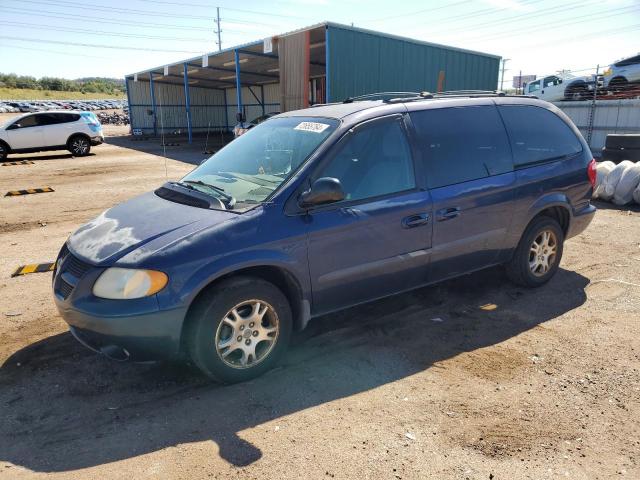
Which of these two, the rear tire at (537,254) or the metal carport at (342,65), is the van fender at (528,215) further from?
the metal carport at (342,65)

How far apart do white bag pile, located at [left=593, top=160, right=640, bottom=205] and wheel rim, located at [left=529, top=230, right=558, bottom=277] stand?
4.66m

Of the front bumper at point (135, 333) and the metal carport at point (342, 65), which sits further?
the metal carport at point (342, 65)

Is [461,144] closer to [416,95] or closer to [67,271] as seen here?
[416,95]

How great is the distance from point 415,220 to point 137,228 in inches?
80.9

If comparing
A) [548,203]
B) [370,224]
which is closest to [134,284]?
[370,224]

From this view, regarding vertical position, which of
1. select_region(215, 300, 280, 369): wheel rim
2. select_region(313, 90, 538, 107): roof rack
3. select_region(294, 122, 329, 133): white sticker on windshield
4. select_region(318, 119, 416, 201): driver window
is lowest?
select_region(215, 300, 280, 369): wheel rim

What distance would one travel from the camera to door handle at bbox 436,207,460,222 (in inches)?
157

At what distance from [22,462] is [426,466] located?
2.14m

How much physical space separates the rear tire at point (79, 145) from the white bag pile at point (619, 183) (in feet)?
60.7

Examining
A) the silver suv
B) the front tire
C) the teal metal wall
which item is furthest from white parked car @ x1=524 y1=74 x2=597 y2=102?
the front tire

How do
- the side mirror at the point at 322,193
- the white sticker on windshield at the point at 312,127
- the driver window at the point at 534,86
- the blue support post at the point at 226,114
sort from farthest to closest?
1. the blue support post at the point at 226,114
2. the driver window at the point at 534,86
3. the white sticker on windshield at the point at 312,127
4. the side mirror at the point at 322,193

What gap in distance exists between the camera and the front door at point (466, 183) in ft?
13.2

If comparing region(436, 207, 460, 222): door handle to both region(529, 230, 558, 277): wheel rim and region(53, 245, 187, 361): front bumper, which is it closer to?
region(529, 230, 558, 277): wheel rim

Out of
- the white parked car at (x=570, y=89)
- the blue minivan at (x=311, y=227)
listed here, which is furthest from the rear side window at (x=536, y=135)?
the white parked car at (x=570, y=89)
